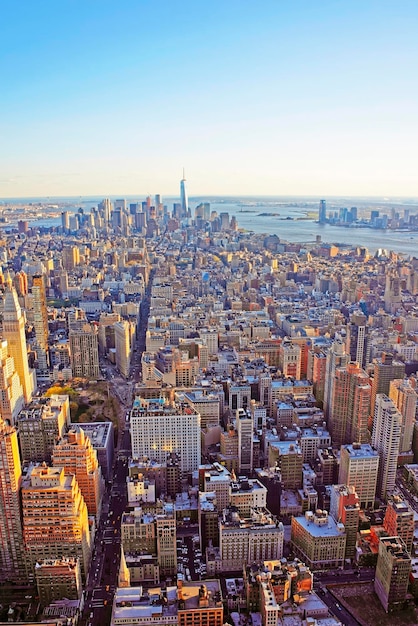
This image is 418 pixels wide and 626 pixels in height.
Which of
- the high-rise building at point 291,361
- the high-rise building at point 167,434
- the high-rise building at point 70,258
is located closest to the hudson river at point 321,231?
the high-rise building at point 70,258

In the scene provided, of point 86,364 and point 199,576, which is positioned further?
point 86,364

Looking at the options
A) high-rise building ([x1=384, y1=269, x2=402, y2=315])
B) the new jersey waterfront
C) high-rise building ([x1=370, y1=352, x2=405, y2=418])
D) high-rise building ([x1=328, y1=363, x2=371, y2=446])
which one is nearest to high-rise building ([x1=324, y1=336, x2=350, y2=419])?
the new jersey waterfront

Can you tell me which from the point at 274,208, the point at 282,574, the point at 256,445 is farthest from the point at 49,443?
the point at 274,208

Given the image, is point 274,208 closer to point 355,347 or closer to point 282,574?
point 355,347

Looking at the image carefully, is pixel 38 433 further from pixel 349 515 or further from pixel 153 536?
pixel 349 515

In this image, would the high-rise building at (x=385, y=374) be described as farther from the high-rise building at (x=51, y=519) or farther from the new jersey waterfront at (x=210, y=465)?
the high-rise building at (x=51, y=519)

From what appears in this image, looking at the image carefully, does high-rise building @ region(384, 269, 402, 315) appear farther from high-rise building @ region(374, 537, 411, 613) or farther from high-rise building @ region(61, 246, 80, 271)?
high-rise building @ region(61, 246, 80, 271)
